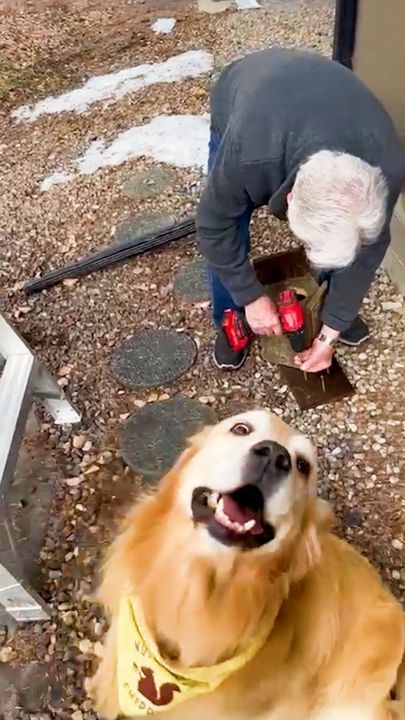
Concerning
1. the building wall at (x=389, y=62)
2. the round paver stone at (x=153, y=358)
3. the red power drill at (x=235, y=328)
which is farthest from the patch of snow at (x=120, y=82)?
the red power drill at (x=235, y=328)

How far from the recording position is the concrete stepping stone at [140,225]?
3182 mm

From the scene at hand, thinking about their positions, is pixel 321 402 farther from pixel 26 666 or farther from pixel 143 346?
pixel 26 666

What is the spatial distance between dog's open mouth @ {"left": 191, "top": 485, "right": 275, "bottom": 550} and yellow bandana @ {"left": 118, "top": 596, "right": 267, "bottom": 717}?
0.22 metres

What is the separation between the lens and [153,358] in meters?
2.73

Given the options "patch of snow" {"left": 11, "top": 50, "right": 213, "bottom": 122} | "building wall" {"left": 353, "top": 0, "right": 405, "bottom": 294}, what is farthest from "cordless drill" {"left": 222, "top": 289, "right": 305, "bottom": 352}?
"patch of snow" {"left": 11, "top": 50, "right": 213, "bottom": 122}

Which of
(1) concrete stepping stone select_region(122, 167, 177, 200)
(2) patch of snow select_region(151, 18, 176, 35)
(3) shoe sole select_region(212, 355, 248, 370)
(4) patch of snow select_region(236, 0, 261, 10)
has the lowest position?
(3) shoe sole select_region(212, 355, 248, 370)

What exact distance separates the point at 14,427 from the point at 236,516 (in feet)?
2.51

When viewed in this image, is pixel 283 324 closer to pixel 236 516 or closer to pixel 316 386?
pixel 316 386

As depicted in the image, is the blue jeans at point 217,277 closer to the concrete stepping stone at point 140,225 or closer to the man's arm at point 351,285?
the man's arm at point 351,285

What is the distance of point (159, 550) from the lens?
157 cm

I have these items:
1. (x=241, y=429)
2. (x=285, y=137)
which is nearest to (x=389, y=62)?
(x=285, y=137)

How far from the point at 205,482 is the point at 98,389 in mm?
1186

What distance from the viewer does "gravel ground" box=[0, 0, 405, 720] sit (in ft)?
7.22

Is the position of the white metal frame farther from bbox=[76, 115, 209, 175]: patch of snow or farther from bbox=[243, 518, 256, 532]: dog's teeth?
bbox=[76, 115, 209, 175]: patch of snow
